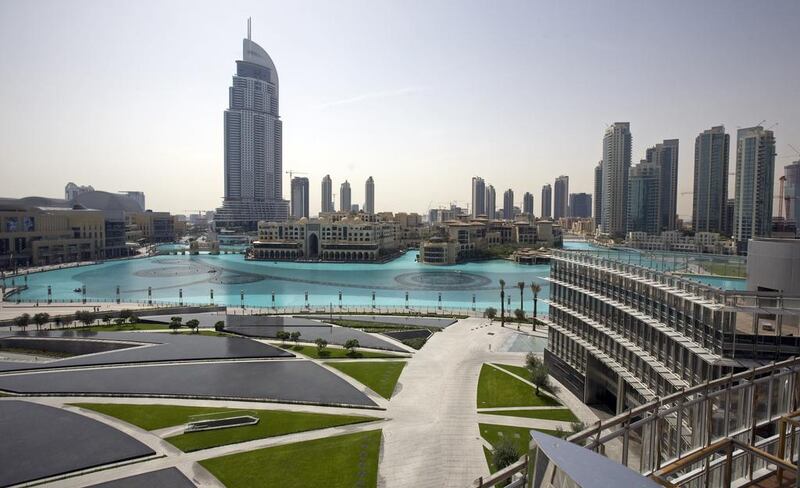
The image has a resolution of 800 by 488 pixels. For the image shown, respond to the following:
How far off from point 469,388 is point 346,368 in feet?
21.2

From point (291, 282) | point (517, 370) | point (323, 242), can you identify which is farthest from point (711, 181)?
point (517, 370)

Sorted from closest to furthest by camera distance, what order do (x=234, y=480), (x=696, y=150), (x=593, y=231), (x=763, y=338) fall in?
(x=763, y=338) < (x=234, y=480) < (x=696, y=150) < (x=593, y=231)

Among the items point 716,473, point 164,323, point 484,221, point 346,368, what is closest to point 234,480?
point 346,368

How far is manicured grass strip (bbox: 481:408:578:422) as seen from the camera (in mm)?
18641

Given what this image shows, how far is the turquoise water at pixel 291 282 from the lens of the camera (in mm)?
50156

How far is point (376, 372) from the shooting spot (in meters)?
23.8

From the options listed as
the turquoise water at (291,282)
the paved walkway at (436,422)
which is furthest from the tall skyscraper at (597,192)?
the paved walkway at (436,422)

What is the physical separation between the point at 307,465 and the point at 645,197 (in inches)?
4849

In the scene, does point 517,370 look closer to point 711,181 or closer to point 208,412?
point 208,412

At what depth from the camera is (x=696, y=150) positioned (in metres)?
109

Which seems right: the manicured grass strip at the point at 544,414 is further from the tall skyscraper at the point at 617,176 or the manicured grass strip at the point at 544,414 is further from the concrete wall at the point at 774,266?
the tall skyscraper at the point at 617,176

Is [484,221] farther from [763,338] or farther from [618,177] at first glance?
[763,338]

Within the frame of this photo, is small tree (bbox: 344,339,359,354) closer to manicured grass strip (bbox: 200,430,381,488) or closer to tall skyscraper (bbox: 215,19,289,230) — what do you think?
manicured grass strip (bbox: 200,430,381,488)

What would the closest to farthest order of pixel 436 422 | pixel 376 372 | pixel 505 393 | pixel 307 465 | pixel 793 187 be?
pixel 307 465, pixel 436 422, pixel 505 393, pixel 376 372, pixel 793 187
